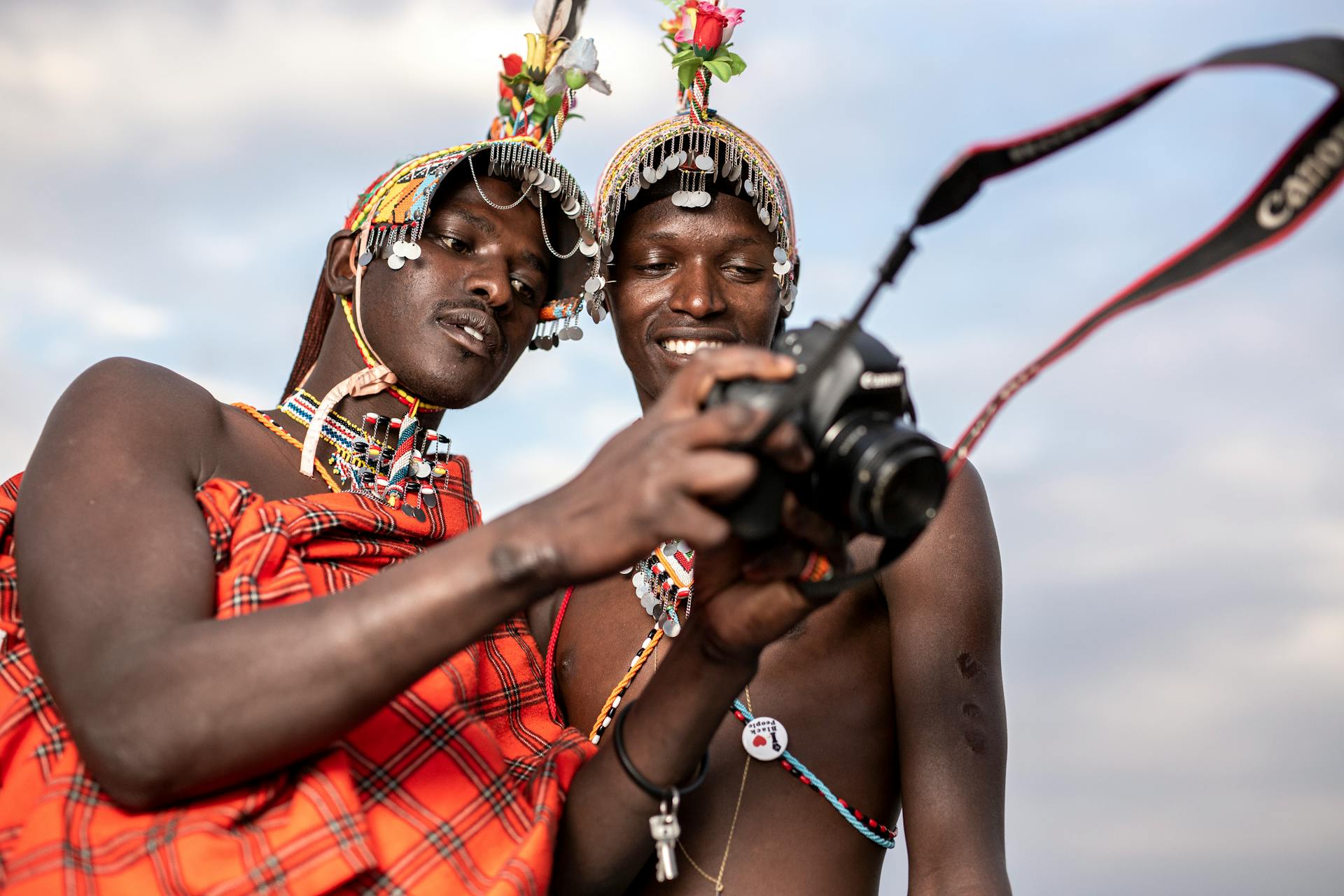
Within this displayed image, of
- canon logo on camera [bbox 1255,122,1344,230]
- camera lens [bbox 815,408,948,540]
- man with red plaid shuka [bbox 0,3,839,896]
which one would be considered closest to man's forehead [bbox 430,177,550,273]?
man with red plaid shuka [bbox 0,3,839,896]

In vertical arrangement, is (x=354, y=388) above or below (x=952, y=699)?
above

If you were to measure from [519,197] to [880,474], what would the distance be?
191 centimetres

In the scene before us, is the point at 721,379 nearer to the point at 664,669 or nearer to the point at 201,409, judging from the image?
the point at 664,669

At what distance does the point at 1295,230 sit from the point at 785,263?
188 cm

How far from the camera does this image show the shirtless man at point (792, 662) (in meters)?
3.00

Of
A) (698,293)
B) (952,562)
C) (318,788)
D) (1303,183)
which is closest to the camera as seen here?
(1303,183)

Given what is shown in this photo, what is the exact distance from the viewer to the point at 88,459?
8.27ft

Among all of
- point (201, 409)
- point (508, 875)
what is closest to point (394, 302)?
point (201, 409)

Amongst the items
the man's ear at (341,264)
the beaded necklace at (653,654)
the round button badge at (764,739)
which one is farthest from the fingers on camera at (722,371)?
the man's ear at (341,264)

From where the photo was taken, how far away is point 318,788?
7.84ft

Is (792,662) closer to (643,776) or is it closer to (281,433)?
(643,776)

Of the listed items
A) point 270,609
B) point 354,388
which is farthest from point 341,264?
point 270,609

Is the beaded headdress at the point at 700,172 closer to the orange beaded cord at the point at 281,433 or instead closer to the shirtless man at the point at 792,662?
the shirtless man at the point at 792,662

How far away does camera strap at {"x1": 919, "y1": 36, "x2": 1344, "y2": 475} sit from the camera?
1.88m
